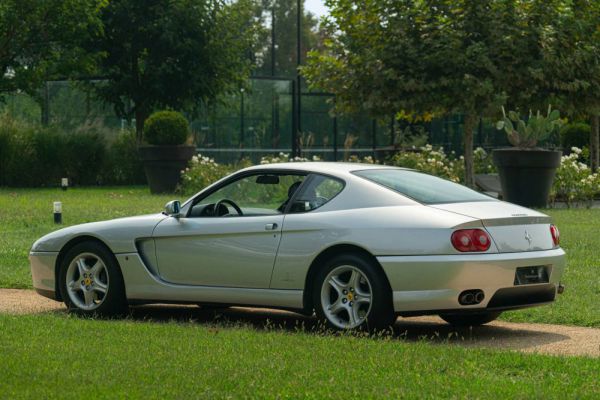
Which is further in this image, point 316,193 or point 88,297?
point 88,297

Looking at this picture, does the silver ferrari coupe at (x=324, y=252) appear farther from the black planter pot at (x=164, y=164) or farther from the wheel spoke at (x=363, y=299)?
the black planter pot at (x=164, y=164)

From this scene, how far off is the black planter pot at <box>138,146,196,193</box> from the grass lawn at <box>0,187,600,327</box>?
531 mm

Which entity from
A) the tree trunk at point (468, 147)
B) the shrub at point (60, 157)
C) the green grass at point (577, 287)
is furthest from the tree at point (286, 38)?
the green grass at point (577, 287)

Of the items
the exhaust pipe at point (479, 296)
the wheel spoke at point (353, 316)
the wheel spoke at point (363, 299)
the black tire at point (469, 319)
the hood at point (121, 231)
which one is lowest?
the black tire at point (469, 319)

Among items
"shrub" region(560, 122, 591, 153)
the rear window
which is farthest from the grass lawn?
"shrub" region(560, 122, 591, 153)

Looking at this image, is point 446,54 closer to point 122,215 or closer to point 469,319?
point 122,215

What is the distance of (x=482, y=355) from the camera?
27.5 ft

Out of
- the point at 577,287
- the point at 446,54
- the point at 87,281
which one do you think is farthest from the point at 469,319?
the point at 446,54

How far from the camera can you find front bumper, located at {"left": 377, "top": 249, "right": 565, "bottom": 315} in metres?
9.25

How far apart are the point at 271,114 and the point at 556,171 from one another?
15.4m

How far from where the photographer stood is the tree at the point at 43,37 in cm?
3703

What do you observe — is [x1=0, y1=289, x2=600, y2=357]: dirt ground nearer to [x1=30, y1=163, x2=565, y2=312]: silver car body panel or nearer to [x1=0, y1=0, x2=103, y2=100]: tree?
[x1=30, y1=163, x2=565, y2=312]: silver car body panel

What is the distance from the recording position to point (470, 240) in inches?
367

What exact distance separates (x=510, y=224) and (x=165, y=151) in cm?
2427
